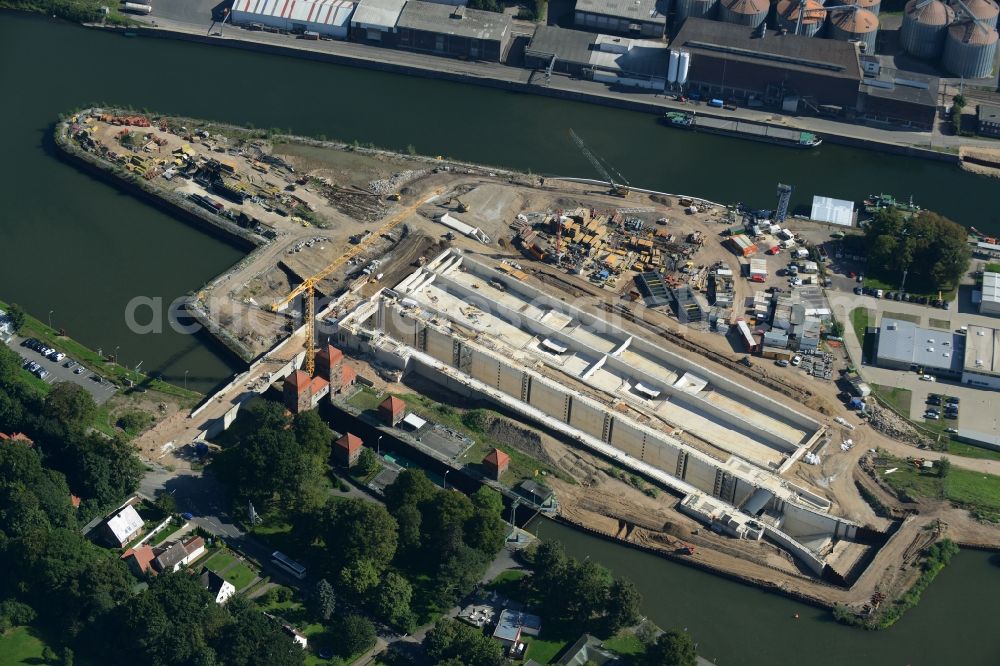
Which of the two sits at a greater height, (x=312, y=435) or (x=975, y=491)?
(x=312, y=435)

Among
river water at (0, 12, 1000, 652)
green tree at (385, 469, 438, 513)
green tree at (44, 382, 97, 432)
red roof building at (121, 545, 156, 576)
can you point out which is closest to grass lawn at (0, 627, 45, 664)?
red roof building at (121, 545, 156, 576)

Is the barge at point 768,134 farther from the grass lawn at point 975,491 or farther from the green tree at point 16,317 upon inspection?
A: the green tree at point 16,317

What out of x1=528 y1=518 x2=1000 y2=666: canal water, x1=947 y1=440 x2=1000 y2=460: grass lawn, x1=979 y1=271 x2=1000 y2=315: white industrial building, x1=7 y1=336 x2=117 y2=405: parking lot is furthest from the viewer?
x1=979 y1=271 x2=1000 y2=315: white industrial building

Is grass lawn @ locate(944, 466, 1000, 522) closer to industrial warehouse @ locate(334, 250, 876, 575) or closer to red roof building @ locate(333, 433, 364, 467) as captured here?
industrial warehouse @ locate(334, 250, 876, 575)

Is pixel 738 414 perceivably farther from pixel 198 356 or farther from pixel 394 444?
pixel 198 356

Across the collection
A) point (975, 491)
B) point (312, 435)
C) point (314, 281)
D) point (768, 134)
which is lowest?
point (975, 491)

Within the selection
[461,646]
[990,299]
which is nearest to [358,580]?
[461,646]

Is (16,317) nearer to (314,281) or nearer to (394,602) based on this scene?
(314,281)
